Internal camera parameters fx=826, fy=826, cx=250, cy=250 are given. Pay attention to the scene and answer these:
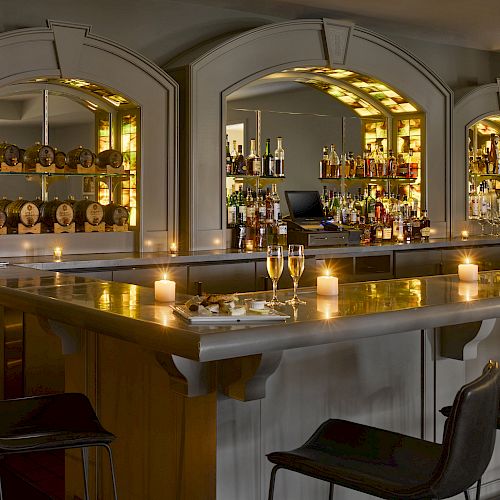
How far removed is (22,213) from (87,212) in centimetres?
45

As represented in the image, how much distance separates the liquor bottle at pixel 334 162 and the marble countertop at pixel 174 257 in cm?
78

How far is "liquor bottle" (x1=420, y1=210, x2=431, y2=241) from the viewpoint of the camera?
272 inches

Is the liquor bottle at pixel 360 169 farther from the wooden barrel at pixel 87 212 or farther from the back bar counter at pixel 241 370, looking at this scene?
the back bar counter at pixel 241 370

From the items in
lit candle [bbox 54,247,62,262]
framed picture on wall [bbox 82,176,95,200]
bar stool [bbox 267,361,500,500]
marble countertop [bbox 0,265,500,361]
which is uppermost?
framed picture on wall [bbox 82,176,95,200]

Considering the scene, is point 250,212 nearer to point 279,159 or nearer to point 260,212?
point 260,212

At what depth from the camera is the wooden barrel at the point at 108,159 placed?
17.8 feet

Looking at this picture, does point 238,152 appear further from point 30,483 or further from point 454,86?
point 30,483

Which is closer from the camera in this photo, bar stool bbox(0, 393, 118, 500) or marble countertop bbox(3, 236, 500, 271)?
bar stool bbox(0, 393, 118, 500)

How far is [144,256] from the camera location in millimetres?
5223

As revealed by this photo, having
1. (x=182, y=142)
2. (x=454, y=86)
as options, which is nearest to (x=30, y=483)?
(x=182, y=142)

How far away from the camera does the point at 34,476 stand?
3988 mm

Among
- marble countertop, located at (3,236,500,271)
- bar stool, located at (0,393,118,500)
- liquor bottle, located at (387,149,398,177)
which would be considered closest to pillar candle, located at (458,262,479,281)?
bar stool, located at (0,393,118,500)

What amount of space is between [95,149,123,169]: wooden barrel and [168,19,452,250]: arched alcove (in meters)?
0.48

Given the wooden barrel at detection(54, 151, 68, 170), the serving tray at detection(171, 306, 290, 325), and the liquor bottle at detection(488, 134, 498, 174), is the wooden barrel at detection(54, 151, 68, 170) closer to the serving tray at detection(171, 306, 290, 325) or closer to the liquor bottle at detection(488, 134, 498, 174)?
the serving tray at detection(171, 306, 290, 325)
